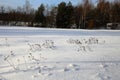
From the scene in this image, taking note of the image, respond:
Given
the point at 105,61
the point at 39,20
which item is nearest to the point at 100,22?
the point at 39,20

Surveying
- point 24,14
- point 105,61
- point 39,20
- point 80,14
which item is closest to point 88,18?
point 80,14

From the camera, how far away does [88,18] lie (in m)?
53.5

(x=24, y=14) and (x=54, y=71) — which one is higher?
(x=24, y=14)

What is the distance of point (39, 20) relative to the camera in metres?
59.0

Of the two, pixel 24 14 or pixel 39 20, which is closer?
pixel 39 20

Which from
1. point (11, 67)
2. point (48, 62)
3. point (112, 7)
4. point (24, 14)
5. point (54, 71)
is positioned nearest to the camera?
point (54, 71)

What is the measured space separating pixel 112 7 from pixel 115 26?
6320mm

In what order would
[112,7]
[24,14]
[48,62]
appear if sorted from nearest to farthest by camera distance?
[48,62] < [112,7] < [24,14]

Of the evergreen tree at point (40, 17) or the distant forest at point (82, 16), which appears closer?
the distant forest at point (82, 16)

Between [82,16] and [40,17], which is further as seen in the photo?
[40,17]

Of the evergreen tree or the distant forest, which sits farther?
the evergreen tree

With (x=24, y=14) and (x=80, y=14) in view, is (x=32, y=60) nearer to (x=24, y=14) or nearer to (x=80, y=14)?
(x=80, y=14)

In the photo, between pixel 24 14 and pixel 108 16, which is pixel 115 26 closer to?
pixel 108 16

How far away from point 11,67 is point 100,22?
164ft
